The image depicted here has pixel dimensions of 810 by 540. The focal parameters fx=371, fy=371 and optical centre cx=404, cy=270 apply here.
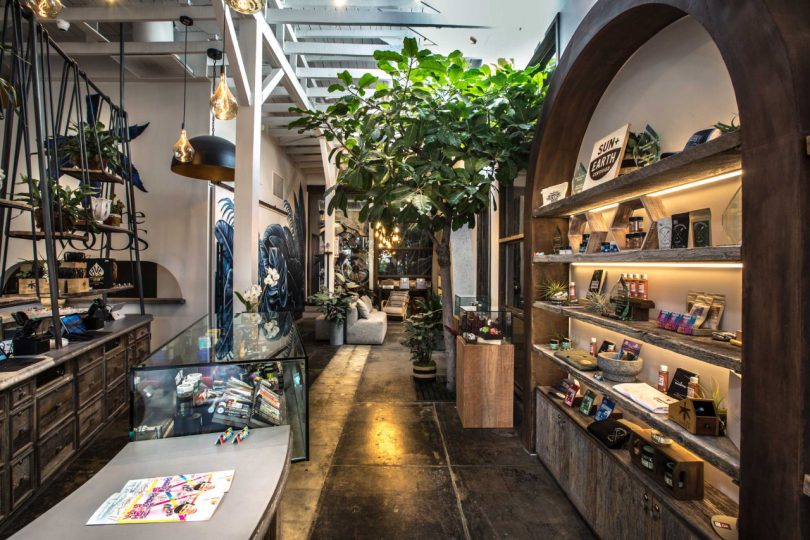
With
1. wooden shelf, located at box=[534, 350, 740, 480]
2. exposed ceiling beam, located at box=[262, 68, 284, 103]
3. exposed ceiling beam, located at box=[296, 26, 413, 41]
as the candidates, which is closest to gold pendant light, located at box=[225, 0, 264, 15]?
exposed ceiling beam, located at box=[262, 68, 284, 103]

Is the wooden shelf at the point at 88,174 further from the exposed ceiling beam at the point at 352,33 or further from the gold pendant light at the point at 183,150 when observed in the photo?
the exposed ceiling beam at the point at 352,33

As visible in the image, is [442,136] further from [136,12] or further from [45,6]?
[136,12]

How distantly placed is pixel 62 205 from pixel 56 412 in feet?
5.28

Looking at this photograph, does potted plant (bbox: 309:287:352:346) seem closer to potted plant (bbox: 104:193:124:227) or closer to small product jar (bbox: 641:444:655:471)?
potted plant (bbox: 104:193:124:227)

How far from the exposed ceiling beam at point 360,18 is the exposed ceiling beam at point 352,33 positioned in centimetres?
87

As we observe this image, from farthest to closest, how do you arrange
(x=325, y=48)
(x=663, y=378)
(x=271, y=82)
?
(x=325, y=48)
(x=271, y=82)
(x=663, y=378)

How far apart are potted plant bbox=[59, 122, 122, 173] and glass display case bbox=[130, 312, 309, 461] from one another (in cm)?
271

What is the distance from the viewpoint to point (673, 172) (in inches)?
62.2

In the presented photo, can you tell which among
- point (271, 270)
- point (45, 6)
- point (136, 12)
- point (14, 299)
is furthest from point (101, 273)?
point (136, 12)

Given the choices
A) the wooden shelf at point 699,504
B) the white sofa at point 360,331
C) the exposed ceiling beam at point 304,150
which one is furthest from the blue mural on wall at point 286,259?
the wooden shelf at point 699,504

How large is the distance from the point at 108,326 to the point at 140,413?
2.65m

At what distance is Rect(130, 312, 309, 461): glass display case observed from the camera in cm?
161

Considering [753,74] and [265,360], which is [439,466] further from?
[753,74]

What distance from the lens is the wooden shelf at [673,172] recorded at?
1.32m
